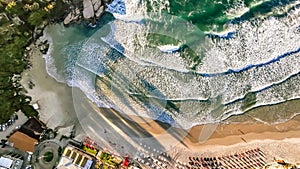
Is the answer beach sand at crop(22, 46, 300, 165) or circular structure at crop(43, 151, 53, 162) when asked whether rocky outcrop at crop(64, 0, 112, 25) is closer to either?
beach sand at crop(22, 46, 300, 165)

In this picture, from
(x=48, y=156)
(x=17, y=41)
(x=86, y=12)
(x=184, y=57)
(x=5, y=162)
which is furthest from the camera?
(x=86, y=12)

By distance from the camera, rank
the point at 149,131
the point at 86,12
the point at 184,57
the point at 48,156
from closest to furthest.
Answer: the point at 48,156, the point at 149,131, the point at 184,57, the point at 86,12

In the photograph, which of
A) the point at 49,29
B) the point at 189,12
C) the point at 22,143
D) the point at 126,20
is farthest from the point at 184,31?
the point at 22,143

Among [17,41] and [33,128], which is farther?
[33,128]

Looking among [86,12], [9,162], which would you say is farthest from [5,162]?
[86,12]

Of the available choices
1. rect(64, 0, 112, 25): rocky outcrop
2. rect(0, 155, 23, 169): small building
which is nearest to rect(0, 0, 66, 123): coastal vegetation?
rect(64, 0, 112, 25): rocky outcrop

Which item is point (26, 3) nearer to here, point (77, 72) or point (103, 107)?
point (77, 72)

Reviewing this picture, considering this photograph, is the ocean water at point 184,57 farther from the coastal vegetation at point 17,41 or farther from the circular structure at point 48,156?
the circular structure at point 48,156

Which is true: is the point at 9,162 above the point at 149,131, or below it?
below

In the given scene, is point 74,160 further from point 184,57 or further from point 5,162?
point 184,57
